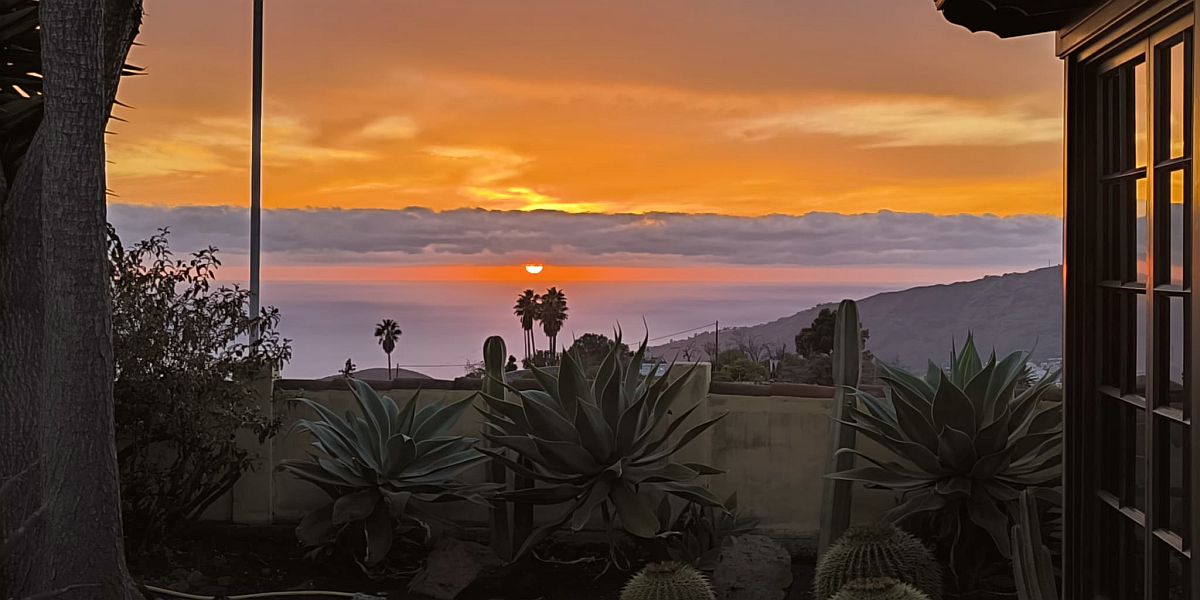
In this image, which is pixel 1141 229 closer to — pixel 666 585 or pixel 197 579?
pixel 666 585

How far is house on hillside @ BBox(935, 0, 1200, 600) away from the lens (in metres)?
2.79

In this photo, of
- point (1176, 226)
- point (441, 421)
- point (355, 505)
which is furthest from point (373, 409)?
point (1176, 226)

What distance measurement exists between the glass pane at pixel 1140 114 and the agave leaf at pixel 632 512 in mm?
2659

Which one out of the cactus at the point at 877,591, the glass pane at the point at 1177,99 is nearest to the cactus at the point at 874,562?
the cactus at the point at 877,591

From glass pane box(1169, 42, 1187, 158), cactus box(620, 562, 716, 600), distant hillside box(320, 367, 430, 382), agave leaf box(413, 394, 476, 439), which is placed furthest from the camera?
distant hillside box(320, 367, 430, 382)

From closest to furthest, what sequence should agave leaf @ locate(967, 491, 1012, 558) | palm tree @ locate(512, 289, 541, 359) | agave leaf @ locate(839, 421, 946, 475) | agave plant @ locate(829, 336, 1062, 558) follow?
agave leaf @ locate(967, 491, 1012, 558)
agave plant @ locate(829, 336, 1062, 558)
agave leaf @ locate(839, 421, 946, 475)
palm tree @ locate(512, 289, 541, 359)

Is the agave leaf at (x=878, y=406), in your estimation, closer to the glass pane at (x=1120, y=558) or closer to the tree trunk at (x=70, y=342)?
the glass pane at (x=1120, y=558)

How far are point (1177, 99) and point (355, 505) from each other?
3.98m

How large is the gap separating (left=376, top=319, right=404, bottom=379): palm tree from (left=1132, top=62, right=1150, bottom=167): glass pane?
5.33 meters

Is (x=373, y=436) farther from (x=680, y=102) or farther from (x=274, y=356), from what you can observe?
(x=680, y=102)

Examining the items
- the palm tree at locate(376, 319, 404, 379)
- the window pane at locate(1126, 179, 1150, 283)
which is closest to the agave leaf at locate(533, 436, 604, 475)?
the palm tree at locate(376, 319, 404, 379)

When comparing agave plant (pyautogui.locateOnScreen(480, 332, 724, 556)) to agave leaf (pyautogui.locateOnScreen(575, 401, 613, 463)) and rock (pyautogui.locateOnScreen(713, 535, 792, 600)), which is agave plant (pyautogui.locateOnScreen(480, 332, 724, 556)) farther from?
rock (pyautogui.locateOnScreen(713, 535, 792, 600))

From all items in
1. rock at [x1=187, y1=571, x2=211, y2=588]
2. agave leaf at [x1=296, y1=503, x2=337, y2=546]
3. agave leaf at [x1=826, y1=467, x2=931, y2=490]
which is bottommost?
rock at [x1=187, y1=571, x2=211, y2=588]

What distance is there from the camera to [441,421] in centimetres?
573
